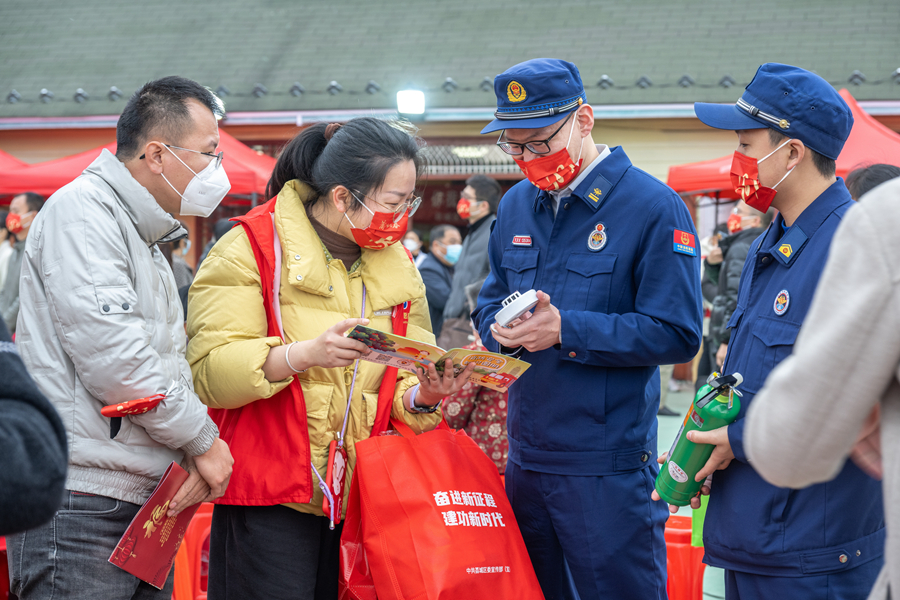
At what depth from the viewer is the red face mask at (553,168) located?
2271 millimetres

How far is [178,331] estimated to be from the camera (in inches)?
83.2

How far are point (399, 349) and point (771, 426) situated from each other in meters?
1.08

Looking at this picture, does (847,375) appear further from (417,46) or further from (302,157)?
(417,46)

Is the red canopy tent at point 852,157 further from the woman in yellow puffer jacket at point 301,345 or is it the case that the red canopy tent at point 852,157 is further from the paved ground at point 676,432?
the woman in yellow puffer jacket at point 301,345

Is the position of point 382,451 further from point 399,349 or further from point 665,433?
point 665,433

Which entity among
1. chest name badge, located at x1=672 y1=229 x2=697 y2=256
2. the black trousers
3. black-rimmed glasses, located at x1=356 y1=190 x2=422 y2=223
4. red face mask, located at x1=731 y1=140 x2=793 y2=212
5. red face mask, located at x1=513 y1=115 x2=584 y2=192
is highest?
red face mask, located at x1=731 y1=140 x2=793 y2=212

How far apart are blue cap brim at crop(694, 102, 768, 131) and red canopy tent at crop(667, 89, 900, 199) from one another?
3558 millimetres

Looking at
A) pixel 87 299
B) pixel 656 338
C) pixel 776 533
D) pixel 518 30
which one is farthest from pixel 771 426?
pixel 518 30

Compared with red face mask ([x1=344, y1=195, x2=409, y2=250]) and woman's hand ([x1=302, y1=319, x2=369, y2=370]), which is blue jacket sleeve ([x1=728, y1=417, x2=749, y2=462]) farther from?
red face mask ([x1=344, y1=195, x2=409, y2=250])

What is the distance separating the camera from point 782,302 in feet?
5.92

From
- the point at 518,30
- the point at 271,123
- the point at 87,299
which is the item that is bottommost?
the point at 271,123

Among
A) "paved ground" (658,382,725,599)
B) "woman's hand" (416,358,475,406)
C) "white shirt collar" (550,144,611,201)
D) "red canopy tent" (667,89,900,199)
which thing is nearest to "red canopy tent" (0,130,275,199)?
"red canopy tent" (667,89,900,199)

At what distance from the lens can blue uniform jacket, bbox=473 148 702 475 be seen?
212cm

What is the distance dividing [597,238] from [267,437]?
→ 111 centimetres
